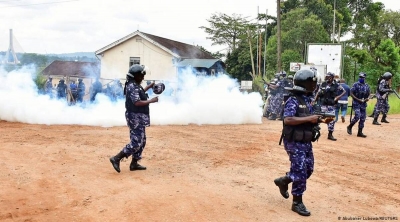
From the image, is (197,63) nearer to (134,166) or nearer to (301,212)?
(134,166)

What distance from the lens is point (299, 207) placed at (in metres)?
5.22

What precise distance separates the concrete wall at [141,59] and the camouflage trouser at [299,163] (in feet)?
79.6

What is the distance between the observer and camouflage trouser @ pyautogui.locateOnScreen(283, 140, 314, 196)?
5.09 metres

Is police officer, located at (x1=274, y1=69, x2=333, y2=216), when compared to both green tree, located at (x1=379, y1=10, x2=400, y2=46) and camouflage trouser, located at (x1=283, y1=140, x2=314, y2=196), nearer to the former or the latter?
camouflage trouser, located at (x1=283, y1=140, x2=314, y2=196)

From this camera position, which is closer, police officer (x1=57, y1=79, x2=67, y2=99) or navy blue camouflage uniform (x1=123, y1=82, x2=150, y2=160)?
navy blue camouflage uniform (x1=123, y1=82, x2=150, y2=160)

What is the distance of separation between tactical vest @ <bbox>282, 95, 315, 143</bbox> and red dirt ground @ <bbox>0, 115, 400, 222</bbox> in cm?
103

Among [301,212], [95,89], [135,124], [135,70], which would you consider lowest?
[301,212]

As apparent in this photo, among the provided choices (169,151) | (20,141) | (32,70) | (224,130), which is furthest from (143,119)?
(32,70)

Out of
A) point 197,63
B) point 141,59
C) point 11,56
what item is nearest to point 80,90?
point 11,56

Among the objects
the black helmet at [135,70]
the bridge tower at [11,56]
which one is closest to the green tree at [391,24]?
the bridge tower at [11,56]

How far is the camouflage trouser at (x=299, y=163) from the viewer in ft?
16.7

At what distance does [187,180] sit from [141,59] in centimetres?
2446

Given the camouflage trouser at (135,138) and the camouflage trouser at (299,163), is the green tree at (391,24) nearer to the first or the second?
the camouflage trouser at (135,138)

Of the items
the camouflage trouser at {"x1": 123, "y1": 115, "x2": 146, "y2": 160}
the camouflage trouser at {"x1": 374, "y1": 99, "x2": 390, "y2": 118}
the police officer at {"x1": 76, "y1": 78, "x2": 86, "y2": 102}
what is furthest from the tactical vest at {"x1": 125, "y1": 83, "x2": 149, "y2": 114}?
the police officer at {"x1": 76, "y1": 78, "x2": 86, "y2": 102}
